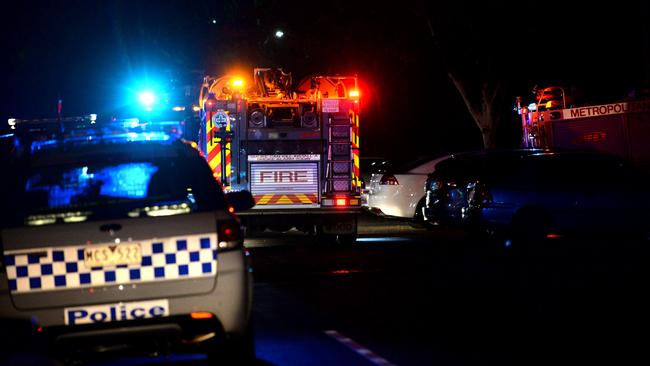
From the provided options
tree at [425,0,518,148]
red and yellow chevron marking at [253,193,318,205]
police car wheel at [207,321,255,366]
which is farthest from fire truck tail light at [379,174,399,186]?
police car wheel at [207,321,255,366]

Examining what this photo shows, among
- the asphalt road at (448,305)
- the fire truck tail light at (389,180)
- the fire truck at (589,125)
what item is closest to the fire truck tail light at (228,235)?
the asphalt road at (448,305)

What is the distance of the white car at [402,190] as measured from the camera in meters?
17.6

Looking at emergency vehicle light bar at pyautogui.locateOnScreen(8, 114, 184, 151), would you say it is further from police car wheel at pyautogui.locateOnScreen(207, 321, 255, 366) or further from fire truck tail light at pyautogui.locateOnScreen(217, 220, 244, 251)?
police car wheel at pyautogui.locateOnScreen(207, 321, 255, 366)

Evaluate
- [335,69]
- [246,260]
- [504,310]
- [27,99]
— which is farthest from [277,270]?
[27,99]

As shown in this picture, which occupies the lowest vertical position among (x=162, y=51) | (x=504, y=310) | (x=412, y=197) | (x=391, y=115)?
(x=504, y=310)

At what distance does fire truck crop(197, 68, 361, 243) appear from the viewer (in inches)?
A: 611

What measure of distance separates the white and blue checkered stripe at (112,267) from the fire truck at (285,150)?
355 inches

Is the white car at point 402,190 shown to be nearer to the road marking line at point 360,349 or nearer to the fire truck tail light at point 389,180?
the fire truck tail light at point 389,180

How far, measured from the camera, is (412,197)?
17703 mm

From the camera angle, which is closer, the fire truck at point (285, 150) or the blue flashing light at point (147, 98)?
the fire truck at point (285, 150)

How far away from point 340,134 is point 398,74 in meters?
21.9

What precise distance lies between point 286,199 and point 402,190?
10.1ft

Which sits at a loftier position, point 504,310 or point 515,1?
point 515,1

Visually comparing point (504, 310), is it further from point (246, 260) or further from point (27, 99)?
point (27, 99)
